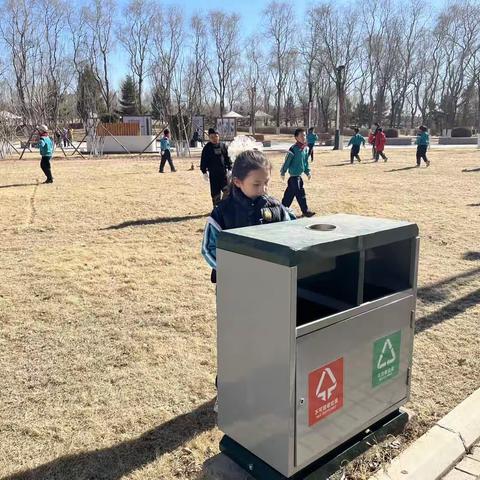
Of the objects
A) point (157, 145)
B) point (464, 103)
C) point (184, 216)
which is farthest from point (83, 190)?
point (464, 103)

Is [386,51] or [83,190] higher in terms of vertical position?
[386,51]

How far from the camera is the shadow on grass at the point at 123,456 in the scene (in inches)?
107

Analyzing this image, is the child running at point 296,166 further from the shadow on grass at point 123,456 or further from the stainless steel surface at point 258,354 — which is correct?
the stainless steel surface at point 258,354

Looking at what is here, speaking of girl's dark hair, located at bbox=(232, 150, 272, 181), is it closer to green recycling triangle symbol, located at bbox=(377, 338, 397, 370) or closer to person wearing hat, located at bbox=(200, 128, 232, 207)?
green recycling triangle symbol, located at bbox=(377, 338, 397, 370)

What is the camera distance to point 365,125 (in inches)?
3056

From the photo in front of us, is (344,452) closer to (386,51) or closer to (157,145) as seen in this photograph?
(157,145)

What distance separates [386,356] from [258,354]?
775 mm

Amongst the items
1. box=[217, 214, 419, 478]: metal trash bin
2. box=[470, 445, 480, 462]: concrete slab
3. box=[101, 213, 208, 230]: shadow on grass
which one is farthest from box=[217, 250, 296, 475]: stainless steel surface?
box=[101, 213, 208, 230]: shadow on grass

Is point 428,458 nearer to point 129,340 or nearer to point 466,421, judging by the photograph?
point 466,421

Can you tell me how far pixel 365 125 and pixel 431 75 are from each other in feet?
38.3

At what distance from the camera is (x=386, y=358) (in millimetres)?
2744

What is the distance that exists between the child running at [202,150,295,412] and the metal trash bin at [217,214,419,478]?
12.2 inches

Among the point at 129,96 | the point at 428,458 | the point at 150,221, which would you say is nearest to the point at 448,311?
the point at 428,458

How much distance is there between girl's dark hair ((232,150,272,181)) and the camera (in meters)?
2.83
